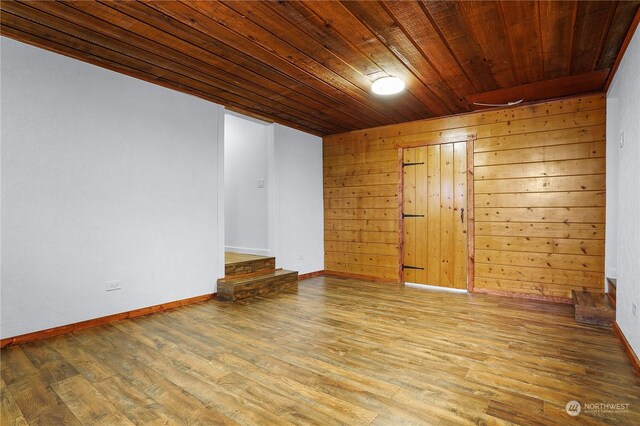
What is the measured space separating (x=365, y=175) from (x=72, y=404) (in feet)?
14.6

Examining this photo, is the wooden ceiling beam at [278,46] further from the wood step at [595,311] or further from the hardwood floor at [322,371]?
the wood step at [595,311]

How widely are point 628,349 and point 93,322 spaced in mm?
Result: 4328

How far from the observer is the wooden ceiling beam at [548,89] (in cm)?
329

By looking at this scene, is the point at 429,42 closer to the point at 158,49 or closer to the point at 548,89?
the point at 548,89

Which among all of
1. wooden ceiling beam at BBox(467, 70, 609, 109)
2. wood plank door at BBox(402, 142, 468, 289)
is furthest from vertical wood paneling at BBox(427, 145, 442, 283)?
wooden ceiling beam at BBox(467, 70, 609, 109)

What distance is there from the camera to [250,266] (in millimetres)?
4586

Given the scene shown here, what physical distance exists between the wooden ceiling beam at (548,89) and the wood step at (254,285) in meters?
3.26

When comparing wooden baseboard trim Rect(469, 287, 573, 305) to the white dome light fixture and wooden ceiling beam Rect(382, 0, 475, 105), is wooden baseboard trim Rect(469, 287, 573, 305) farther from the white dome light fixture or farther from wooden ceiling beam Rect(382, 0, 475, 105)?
the white dome light fixture

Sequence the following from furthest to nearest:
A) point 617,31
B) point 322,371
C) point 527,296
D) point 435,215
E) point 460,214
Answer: point 435,215
point 460,214
point 527,296
point 617,31
point 322,371

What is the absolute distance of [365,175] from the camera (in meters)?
5.38

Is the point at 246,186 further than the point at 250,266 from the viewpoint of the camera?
Yes

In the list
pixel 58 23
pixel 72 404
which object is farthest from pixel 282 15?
pixel 72 404

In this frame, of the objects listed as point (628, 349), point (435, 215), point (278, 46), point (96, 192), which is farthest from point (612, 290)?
point (96, 192)

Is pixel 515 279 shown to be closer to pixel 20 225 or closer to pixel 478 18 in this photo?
pixel 478 18
